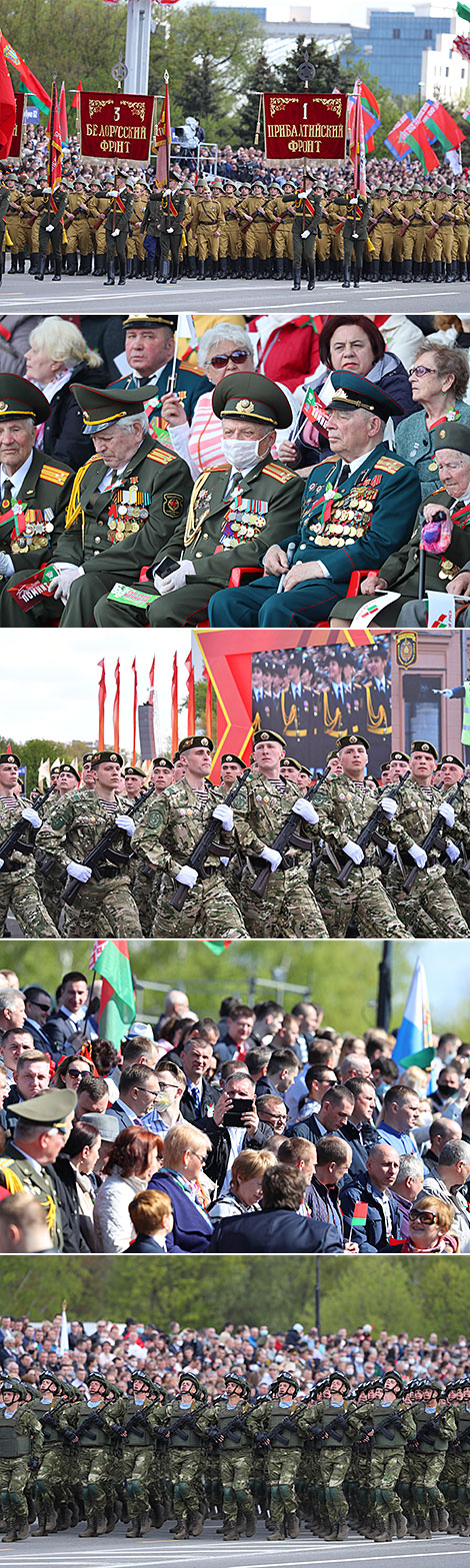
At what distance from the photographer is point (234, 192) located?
22.7 metres

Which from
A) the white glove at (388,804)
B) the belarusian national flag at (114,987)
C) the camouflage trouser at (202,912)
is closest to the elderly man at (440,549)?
the white glove at (388,804)

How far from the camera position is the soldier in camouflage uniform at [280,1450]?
8984 millimetres

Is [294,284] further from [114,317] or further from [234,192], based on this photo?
[114,317]

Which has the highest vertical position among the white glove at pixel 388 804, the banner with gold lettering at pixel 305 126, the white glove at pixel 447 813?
the banner with gold lettering at pixel 305 126

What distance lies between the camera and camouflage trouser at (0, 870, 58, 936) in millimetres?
11094

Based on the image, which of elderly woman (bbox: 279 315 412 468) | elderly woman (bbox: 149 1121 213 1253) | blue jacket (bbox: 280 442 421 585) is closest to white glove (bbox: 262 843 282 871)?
→ elderly woman (bbox: 149 1121 213 1253)

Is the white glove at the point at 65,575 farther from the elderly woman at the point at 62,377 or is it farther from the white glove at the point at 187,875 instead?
the white glove at the point at 187,875

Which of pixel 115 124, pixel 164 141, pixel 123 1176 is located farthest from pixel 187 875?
pixel 164 141

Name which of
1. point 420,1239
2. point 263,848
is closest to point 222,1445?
point 420,1239

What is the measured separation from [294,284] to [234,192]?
111 inches

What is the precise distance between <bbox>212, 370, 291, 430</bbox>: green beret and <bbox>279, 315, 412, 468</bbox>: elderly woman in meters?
0.14

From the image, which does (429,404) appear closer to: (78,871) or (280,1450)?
(78,871)

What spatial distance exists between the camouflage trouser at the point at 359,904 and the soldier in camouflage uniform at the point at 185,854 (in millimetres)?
600

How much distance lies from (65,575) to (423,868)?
11.1ft
